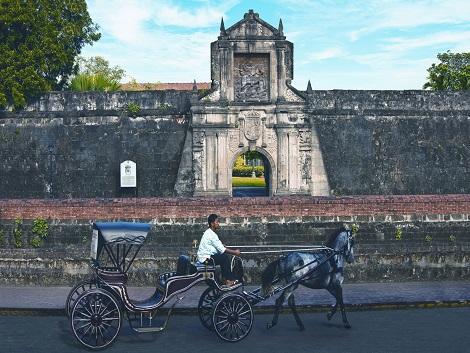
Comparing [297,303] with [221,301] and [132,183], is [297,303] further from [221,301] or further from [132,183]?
[132,183]

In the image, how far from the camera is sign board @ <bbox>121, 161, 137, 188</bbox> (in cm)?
2119

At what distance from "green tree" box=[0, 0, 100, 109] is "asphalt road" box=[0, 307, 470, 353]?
1323 centimetres

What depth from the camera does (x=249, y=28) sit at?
67.6ft

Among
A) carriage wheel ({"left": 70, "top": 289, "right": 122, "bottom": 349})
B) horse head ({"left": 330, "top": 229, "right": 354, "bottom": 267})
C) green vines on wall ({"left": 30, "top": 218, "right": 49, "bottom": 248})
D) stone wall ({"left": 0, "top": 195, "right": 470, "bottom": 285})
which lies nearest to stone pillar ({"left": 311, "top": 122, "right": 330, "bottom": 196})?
stone wall ({"left": 0, "top": 195, "right": 470, "bottom": 285})

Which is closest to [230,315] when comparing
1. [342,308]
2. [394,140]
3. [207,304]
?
[207,304]

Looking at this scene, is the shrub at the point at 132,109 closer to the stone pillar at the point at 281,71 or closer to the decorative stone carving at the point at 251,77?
the decorative stone carving at the point at 251,77

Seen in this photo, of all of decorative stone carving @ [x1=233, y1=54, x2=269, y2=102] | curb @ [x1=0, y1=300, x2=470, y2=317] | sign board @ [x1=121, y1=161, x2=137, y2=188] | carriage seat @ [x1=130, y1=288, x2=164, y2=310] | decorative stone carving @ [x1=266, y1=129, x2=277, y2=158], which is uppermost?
decorative stone carving @ [x1=233, y1=54, x2=269, y2=102]

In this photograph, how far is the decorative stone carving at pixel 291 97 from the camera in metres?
20.9

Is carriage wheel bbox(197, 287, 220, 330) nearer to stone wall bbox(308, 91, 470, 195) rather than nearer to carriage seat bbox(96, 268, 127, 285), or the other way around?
carriage seat bbox(96, 268, 127, 285)

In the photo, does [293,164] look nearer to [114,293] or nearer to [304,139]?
[304,139]

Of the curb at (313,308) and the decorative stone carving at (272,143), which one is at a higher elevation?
the decorative stone carving at (272,143)

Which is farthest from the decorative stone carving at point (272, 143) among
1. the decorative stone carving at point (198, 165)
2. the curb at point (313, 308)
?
the curb at point (313, 308)

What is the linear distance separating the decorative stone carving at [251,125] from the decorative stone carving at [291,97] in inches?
46.4

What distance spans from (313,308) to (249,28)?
513 inches
